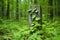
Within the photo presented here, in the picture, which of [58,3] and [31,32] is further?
[58,3]

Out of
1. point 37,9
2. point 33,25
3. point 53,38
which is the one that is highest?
point 37,9

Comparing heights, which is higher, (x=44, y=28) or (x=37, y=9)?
(x=37, y=9)

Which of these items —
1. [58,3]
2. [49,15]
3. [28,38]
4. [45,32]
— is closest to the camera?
[28,38]

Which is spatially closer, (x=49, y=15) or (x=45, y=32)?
(x=45, y=32)

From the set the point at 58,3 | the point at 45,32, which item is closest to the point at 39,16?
the point at 45,32

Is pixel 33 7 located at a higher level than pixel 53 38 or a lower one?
higher

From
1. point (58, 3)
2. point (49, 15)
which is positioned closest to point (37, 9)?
point (49, 15)

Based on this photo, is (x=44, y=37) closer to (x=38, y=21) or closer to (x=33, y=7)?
(x=38, y=21)

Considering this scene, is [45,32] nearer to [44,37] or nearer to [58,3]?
[44,37]

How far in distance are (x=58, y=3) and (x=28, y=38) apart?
588 inches

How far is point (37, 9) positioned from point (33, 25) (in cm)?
77

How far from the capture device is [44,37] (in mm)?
6168

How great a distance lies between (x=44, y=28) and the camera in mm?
6738

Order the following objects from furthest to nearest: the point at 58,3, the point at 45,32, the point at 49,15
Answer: the point at 58,3
the point at 49,15
the point at 45,32
